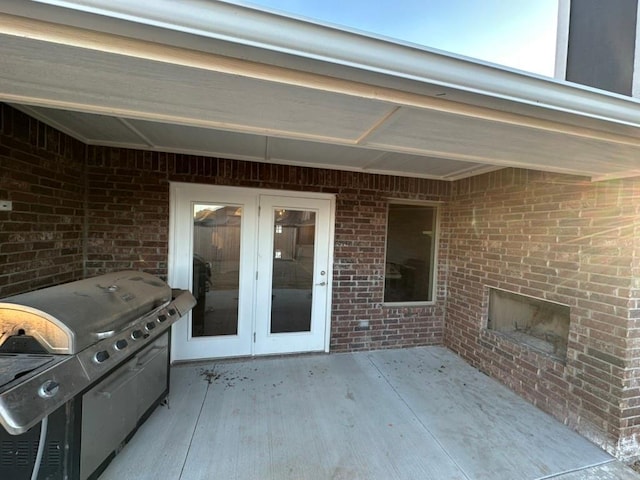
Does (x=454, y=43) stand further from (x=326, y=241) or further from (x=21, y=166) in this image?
(x=21, y=166)

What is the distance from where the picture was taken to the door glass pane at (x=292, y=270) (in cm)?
380

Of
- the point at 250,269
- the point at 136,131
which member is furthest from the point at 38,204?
the point at 250,269

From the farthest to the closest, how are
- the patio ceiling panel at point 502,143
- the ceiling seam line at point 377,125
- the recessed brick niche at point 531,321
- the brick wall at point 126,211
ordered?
the brick wall at point 126,211, the recessed brick niche at point 531,321, the patio ceiling panel at point 502,143, the ceiling seam line at point 377,125

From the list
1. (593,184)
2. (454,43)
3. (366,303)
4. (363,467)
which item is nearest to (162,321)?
(363,467)

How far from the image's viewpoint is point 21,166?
7.30ft

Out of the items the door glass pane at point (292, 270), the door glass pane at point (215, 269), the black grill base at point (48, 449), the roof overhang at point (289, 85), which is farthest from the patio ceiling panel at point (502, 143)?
the black grill base at point (48, 449)

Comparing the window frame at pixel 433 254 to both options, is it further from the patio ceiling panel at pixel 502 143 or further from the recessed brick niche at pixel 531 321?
the patio ceiling panel at pixel 502 143

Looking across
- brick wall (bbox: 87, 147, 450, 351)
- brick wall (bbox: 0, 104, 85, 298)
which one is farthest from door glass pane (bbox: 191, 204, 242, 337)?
brick wall (bbox: 0, 104, 85, 298)

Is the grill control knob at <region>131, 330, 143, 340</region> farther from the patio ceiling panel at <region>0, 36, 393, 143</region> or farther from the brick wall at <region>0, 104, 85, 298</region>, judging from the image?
the patio ceiling panel at <region>0, 36, 393, 143</region>

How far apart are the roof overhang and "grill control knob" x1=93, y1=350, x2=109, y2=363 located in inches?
54.4

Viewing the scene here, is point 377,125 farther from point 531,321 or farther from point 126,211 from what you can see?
point 531,321

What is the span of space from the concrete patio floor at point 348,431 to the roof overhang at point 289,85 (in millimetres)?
2371

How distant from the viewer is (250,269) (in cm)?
370

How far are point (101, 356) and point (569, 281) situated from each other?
152 inches
